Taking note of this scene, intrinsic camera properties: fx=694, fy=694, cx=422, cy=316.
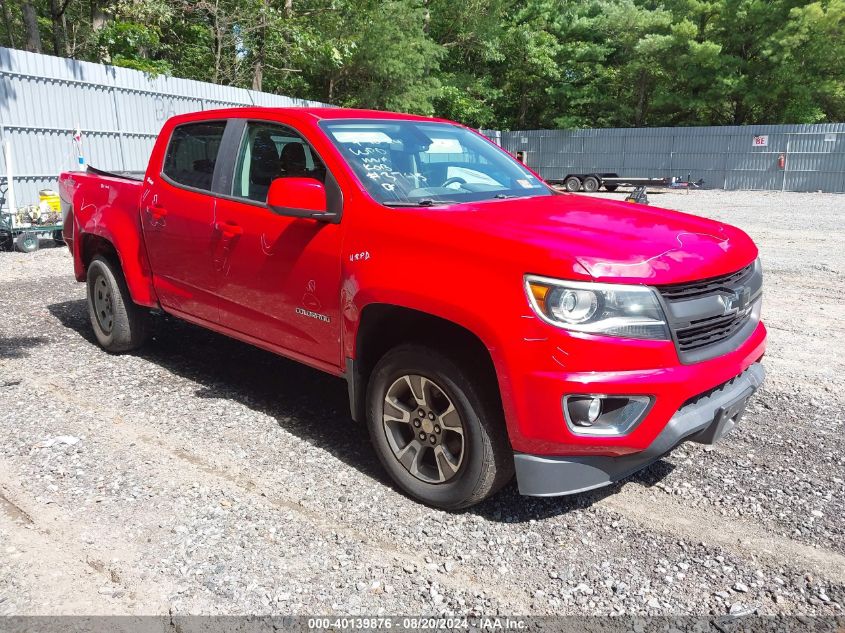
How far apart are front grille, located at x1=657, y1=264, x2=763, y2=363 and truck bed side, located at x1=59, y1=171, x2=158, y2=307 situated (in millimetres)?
3809

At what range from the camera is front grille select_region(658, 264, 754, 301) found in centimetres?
A: 287

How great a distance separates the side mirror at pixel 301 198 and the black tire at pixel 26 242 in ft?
31.4

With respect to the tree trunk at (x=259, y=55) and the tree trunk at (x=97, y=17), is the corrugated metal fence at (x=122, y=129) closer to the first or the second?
the tree trunk at (x=259, y=55)

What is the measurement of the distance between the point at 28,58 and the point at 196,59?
36.8 feet

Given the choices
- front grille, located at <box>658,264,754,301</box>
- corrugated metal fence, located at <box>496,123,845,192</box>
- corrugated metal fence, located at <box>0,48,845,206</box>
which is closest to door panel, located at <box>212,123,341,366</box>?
front grille, located at <box>658,264,754,301</box>

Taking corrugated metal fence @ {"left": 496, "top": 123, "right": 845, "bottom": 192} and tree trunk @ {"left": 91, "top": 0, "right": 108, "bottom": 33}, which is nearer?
tree trunk @ {"left": 91, "top": 0, "right": 108, "bottom": 33}

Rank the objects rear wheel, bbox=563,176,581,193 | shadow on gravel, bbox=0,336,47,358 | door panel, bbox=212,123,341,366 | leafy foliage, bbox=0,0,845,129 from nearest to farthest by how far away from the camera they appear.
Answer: door panel, bbox=212,123,341,366 < shadow on gravel, bbox=0,336,47,358 < leafy foliage, bbox=0,0,845,129 < rear wheel, bbox=563,176,581,193

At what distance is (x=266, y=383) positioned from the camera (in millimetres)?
5207

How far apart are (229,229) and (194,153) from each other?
92 centimetres

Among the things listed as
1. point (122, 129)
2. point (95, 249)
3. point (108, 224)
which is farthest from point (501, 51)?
point (108, 224)

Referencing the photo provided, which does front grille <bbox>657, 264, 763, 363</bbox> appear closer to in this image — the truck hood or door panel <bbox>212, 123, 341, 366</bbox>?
the truck hood

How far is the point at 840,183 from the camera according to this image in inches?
1017

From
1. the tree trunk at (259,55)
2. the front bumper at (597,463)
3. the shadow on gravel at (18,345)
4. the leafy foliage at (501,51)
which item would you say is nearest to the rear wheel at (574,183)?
the leafy foliage at (501,51)

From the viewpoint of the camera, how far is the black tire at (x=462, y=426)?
306cm
